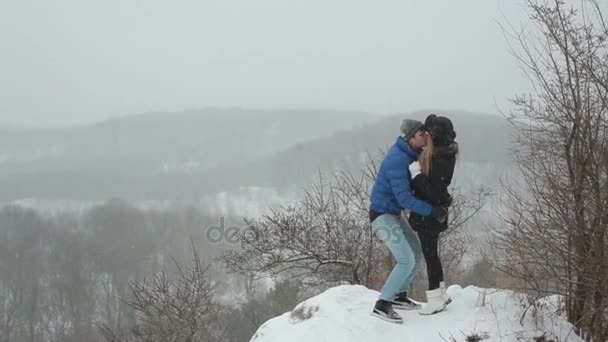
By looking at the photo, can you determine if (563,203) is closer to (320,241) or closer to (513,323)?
(513,323)

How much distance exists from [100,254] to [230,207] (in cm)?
4980

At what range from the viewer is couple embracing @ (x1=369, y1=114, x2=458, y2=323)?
16.6 ft

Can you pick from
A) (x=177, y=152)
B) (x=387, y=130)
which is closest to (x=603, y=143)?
(x=387, y=130)

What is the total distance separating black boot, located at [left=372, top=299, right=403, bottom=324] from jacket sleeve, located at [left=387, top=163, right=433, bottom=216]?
105cm

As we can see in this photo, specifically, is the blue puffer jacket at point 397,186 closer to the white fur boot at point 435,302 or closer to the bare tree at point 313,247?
the white fur boot at point 435,302

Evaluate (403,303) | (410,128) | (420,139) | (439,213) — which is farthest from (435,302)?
(410,128)

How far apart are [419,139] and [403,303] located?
182 centimetres

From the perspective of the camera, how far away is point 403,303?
18.5ft

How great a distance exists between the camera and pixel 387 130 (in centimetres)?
10931

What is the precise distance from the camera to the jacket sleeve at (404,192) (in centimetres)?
498

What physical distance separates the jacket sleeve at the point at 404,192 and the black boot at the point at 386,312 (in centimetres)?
105

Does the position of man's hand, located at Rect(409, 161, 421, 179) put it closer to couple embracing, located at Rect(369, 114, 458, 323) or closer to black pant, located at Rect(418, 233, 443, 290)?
couple embracing, located at Rect(369, 114, 458, 323)

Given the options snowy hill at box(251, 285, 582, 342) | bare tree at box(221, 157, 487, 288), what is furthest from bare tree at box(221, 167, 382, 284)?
snowy hill at box(251, 285, 582, 342)

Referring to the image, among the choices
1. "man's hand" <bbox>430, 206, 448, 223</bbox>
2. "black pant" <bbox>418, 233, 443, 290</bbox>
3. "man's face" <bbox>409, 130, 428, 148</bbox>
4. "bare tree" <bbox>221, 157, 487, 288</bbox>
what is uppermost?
"man's face" <bbox>409, 130, 428, 148</bbox>
